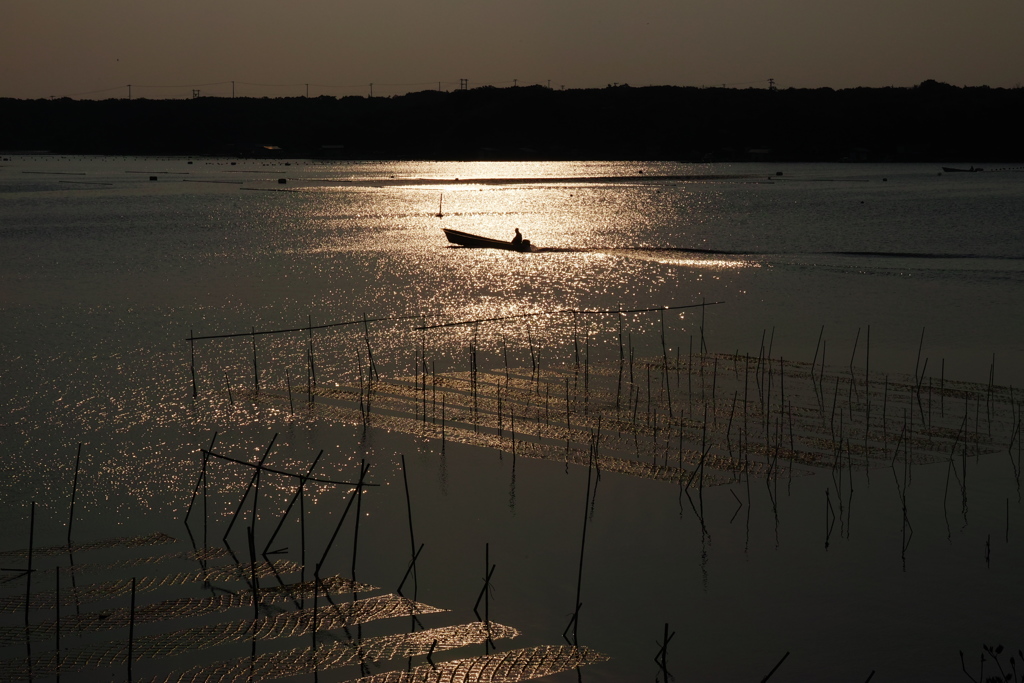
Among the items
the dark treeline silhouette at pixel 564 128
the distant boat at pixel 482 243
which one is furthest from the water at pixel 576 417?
the dark treeline silhouette at pixel 564 128

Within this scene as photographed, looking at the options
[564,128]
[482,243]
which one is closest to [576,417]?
[482,243]

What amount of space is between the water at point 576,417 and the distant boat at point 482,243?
69 cm

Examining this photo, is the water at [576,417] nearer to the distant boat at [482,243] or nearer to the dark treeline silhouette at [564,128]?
the distant boat at [482,243]

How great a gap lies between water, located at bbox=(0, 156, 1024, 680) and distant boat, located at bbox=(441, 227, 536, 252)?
2.27ft

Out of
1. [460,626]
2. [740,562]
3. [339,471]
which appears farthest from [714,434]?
[460,626]

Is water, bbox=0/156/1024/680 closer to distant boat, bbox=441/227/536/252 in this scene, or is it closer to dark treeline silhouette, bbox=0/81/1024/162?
distant boat, bbox=441/227/536/252

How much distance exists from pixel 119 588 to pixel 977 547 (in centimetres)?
646

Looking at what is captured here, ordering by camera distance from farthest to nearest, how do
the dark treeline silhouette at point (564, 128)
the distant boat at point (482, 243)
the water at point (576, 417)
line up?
the dark treeline silhouette at point (564, 128)
the distant boat at point (482, 243)
the water at point (576, 417)

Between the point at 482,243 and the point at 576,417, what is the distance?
76.1ft

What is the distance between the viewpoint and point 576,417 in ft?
38.7

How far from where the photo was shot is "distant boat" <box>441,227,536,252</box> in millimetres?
33594

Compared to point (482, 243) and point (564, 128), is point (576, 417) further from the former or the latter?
point (564, 128)

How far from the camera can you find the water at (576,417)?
6992 millimetres

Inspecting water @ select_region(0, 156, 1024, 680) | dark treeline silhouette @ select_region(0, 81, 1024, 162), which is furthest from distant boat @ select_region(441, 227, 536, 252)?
dark treeline silhouette @ select_region(0, 81, 1024, 162)
